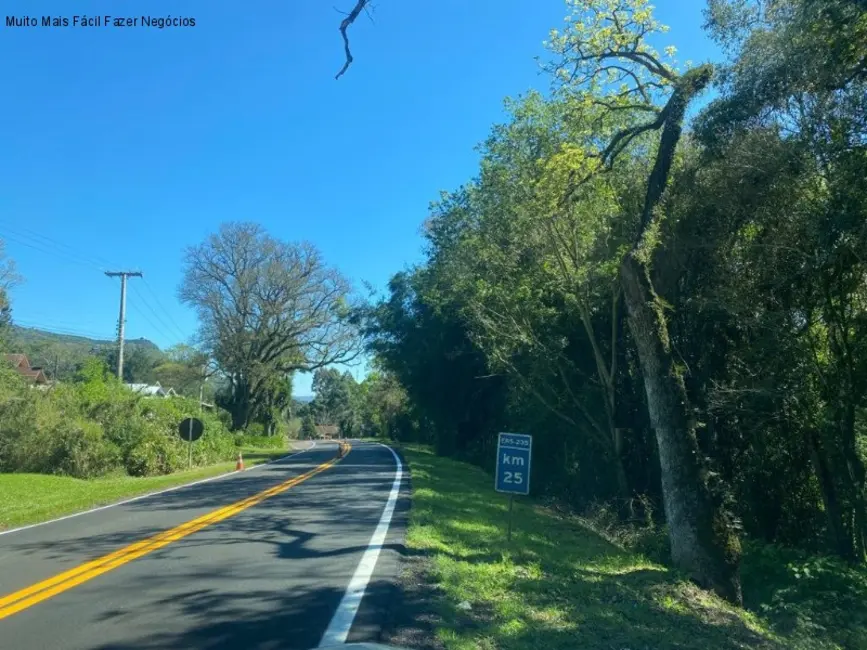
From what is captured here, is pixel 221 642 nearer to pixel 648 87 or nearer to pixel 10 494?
pixel 648 87

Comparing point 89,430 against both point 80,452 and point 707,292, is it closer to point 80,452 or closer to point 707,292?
point 80,452

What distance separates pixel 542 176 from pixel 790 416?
788 cm

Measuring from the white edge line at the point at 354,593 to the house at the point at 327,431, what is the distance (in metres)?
131

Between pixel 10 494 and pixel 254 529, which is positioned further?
pixel 10 494

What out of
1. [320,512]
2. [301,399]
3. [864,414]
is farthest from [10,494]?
[301,399]

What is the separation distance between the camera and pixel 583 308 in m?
20.9

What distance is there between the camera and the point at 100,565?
30.3ft

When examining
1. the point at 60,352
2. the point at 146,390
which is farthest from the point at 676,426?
the point at 60,352

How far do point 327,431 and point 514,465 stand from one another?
5534 inches

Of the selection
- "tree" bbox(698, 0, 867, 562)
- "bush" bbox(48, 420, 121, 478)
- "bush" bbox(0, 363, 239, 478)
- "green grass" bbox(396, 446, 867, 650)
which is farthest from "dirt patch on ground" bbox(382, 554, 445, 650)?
"bush" bbox(0, 363, 239, 478)

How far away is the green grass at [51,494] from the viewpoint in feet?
50.1

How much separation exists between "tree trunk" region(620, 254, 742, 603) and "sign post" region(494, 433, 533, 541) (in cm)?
252

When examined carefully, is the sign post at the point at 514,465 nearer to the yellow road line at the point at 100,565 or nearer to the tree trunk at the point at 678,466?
the tree trunk at the point at 678,466

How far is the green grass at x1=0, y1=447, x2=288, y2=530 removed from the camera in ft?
50.1
